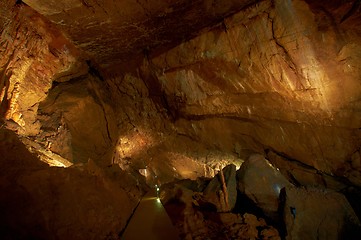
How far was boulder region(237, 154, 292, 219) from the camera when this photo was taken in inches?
247

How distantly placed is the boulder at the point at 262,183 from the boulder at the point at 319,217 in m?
0.54

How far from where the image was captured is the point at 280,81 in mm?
6383

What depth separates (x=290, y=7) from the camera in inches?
221

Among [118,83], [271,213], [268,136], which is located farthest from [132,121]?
[271,213]

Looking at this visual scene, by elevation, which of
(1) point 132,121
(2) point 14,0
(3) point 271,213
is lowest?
(3) point 271,213

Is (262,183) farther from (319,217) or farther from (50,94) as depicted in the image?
(50,94)

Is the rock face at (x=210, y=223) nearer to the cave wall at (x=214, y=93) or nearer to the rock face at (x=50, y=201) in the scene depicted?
the rock face at (x=50, y=201)

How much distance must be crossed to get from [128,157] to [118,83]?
3.91 metres

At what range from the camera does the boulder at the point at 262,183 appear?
6270mm

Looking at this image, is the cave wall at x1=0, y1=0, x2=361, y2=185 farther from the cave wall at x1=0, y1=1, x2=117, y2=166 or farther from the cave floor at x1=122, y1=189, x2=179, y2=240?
the cave floor at x1=122, y1=189, x2=179, y2=240

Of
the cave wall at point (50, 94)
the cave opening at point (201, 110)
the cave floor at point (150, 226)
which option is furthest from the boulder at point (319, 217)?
the cave wall at point (50, 94)

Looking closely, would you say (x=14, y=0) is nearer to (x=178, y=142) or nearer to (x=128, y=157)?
(x=178, y=142)

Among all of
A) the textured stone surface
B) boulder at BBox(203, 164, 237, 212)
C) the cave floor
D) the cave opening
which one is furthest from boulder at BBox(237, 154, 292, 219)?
the textured stone surface

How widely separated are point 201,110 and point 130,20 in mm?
3842
